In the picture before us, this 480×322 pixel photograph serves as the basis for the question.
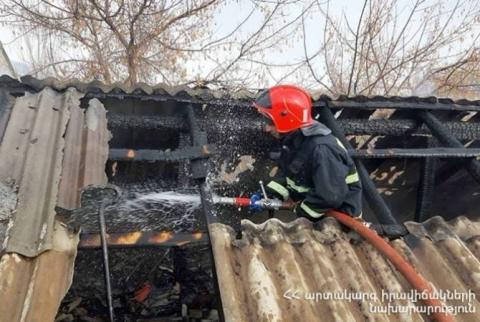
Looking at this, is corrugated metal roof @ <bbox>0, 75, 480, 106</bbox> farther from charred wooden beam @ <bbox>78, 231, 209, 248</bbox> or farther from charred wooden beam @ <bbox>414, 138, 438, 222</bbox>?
charred wooden beam @ <bbox>78, 231, 209, 248</bbox>

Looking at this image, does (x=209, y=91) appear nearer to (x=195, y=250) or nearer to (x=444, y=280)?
(x=195, y=250)

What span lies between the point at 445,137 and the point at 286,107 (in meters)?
1.72

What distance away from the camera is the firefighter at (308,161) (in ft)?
10.1

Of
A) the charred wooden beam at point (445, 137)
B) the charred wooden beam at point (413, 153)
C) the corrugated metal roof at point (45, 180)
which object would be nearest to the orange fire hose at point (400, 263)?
the charred wooden beam at point (413, 153)

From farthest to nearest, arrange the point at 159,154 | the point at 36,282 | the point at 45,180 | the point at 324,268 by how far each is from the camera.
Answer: the point at 159,154 → the point at 45,180 → the point at 324,268 → the point at 36,282

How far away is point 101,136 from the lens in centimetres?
338

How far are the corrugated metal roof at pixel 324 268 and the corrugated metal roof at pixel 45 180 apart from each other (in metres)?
0.83

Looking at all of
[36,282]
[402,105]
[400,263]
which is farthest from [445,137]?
[36,282]

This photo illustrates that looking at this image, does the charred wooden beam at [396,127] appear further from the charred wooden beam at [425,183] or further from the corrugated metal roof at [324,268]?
the corrugated metal roof at [324,268]

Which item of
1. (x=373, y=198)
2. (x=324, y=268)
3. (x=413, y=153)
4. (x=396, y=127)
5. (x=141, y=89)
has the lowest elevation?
(x=324, y=268)

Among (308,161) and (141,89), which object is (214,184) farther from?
(308,161)

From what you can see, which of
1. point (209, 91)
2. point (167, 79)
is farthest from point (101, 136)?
point (167, 79)

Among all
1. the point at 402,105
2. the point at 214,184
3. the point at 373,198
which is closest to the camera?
the point at 373,198

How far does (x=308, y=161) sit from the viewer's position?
3398 mm
